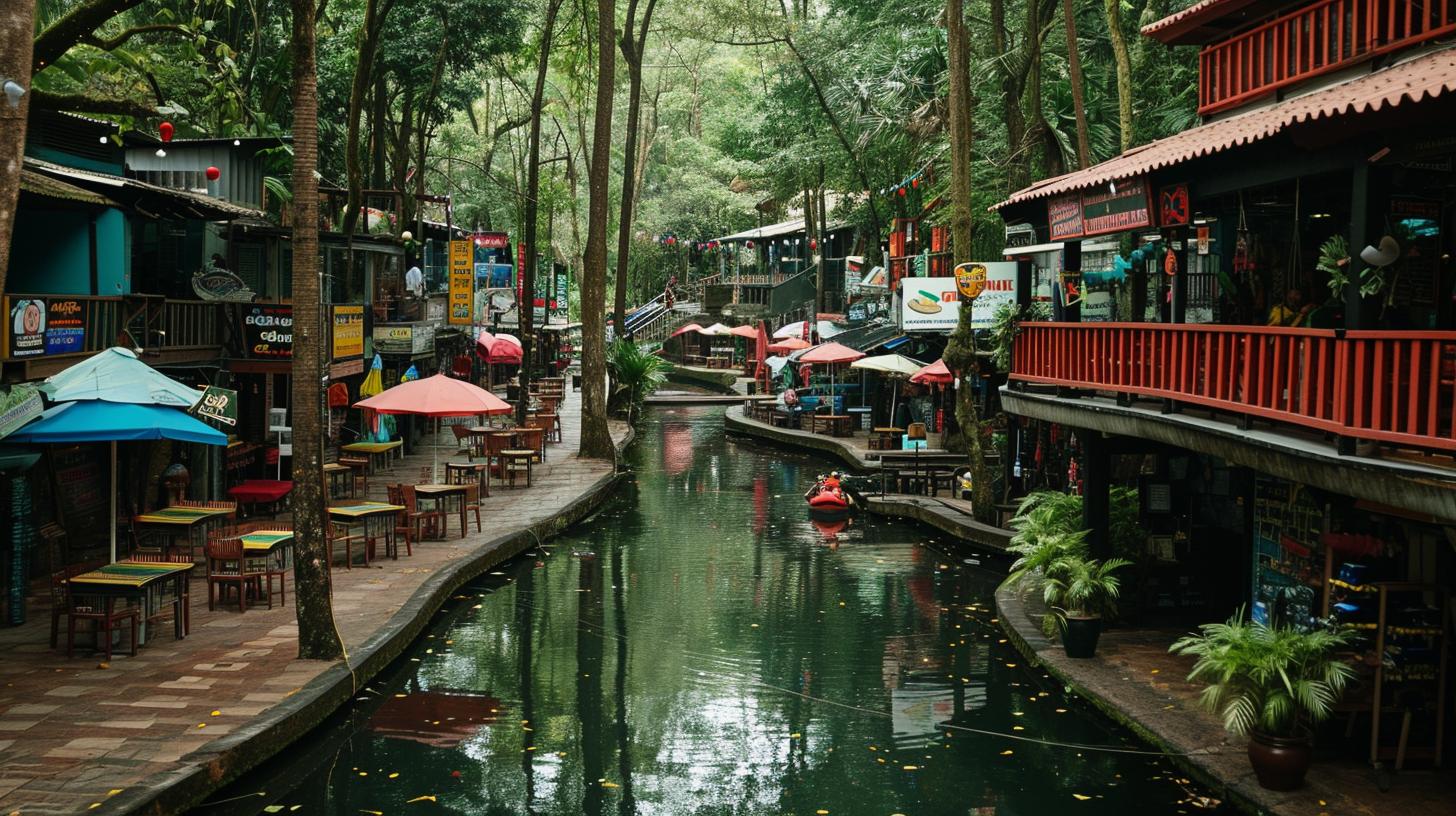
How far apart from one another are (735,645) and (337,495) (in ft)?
38.3

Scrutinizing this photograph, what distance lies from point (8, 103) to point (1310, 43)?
40.4ft

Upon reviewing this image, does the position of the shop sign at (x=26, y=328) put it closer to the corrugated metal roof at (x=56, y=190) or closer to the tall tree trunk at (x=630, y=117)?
the corrugated metal roof at (x=56, y=190)

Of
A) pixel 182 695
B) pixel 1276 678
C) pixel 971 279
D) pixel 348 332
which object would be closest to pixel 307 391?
pixel 182 695

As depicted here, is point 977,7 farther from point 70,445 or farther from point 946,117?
point 70,445

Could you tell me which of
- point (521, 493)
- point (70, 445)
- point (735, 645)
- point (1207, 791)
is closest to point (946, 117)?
point (521, 493)

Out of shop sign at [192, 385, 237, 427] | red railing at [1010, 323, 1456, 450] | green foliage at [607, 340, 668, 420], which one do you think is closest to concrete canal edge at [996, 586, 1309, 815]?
red railing at [1010, 323, 1456, 450]

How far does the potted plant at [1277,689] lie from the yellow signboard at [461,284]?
27.2m

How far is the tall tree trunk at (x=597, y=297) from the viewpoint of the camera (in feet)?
106

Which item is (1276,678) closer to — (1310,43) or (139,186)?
(1310,43)

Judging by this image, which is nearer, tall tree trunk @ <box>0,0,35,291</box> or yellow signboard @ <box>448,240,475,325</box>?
tall tree trunk @ <box>0,0,35,291</box>

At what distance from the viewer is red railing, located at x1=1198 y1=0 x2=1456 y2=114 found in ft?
38.9

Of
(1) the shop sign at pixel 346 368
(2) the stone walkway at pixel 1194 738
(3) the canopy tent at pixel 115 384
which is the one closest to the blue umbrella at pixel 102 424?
(3) the canopy tent at pixel 115 384

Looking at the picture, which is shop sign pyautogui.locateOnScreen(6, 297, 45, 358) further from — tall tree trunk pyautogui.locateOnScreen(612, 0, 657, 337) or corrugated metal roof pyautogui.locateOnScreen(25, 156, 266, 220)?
tall tree trunk pyautogui.locateOnScreen(612, 0, 657, 337)

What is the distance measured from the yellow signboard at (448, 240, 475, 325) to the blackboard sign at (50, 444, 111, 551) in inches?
641
